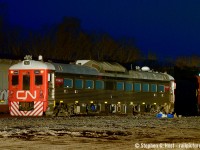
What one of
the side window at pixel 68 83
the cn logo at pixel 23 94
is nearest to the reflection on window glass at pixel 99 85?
the side window at pixel 68 83

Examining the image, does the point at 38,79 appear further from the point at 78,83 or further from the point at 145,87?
the point at 145,87

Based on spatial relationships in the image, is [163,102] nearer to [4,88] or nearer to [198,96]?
[198,96]

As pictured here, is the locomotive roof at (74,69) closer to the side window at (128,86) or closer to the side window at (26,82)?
the side window at (26,82)

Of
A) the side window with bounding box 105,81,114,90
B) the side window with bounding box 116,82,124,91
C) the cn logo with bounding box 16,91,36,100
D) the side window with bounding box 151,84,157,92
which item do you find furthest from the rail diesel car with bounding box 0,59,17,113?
the side window with bounding box 151,84,157,92

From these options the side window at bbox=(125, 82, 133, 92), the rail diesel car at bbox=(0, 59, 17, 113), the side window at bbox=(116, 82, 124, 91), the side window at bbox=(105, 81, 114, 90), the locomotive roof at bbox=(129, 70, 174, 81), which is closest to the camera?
the side window at bbox=(105, 81, 114, 90)

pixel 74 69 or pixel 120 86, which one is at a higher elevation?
pixel 74 69

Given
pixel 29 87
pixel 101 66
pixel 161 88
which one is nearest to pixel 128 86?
pixel 101 66

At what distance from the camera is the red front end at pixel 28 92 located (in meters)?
34.8

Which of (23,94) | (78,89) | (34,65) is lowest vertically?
(23,94)

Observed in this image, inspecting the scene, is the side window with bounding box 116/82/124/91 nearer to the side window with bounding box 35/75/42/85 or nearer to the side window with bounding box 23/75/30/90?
the side window with bounding box 35/75/42/85

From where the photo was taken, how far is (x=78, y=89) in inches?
1462

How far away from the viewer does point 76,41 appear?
265 ft

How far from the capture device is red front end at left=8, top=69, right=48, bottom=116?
3478 cm

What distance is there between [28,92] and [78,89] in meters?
3.56
